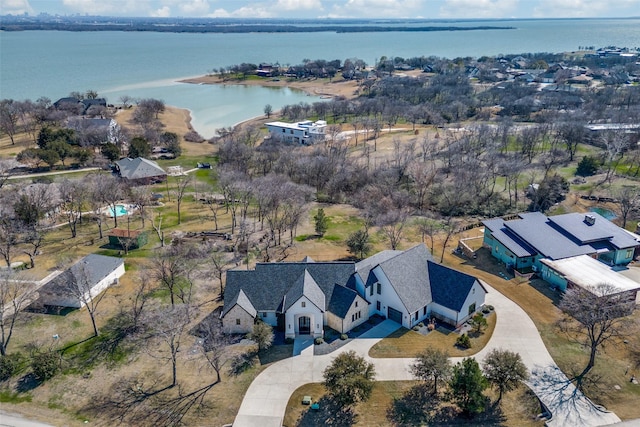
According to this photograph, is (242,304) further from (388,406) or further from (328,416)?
(388,406)

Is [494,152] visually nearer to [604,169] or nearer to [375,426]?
[604,169]

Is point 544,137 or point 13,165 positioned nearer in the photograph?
point 13,165

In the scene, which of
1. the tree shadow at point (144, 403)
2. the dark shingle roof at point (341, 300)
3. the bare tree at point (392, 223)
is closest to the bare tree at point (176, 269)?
the tree shadow at point (144, 403)

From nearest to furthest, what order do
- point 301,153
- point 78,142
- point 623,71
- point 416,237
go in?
1. point 416,237
2. point 301,153
3. point 78,142
4. point 623,71

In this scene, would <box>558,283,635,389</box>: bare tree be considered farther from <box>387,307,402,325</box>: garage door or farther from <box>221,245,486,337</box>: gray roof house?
<box>387,307,402,325</box>: garage door

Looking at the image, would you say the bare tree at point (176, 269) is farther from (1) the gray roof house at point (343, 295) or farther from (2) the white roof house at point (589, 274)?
(2) the white roof house at point (589, 274)

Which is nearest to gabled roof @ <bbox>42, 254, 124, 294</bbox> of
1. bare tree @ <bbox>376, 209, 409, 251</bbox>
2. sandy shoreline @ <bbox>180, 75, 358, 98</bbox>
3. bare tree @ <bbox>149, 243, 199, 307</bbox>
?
bare tree @ <bbox>149, 243, 199, 307</bbox>

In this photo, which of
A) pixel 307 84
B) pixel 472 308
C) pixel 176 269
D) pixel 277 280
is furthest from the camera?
pixel 307 84

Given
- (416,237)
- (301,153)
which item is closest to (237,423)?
(416,237)

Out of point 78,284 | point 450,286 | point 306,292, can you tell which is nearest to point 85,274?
point 78,284
